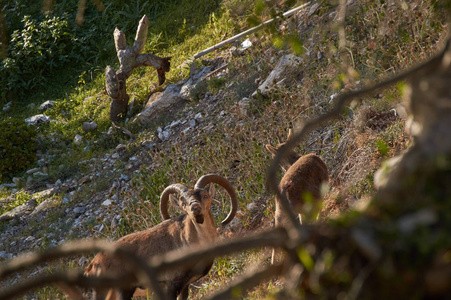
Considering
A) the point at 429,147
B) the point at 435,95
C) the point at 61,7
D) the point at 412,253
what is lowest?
the point at 412,253

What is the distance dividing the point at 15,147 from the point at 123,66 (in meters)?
3.66

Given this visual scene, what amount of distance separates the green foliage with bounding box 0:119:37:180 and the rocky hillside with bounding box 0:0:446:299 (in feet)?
1.18

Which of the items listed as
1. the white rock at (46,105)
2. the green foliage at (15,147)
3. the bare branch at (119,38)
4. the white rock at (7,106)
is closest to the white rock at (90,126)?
the green foliage at (15,147)

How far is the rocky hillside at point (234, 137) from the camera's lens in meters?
8.15

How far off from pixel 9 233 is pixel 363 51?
860 centimetres

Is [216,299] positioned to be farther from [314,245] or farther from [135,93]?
[135,93]

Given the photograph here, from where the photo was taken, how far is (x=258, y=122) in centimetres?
1059

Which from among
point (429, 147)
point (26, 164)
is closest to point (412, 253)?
point (429, 147)

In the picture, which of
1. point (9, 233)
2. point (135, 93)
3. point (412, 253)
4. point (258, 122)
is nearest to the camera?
point (412, 253)

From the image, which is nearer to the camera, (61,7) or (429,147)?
(429,147)

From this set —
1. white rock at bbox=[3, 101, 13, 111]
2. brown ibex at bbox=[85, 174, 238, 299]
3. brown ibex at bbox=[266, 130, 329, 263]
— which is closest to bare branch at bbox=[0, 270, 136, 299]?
brown ibex at bbox=[266, 130, 329, 263]

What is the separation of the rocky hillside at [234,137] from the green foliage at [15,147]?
36 centimetres

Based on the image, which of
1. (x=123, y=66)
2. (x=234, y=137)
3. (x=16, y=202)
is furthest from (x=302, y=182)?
(x=123, y=66)

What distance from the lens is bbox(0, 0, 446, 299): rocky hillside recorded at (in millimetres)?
8148
